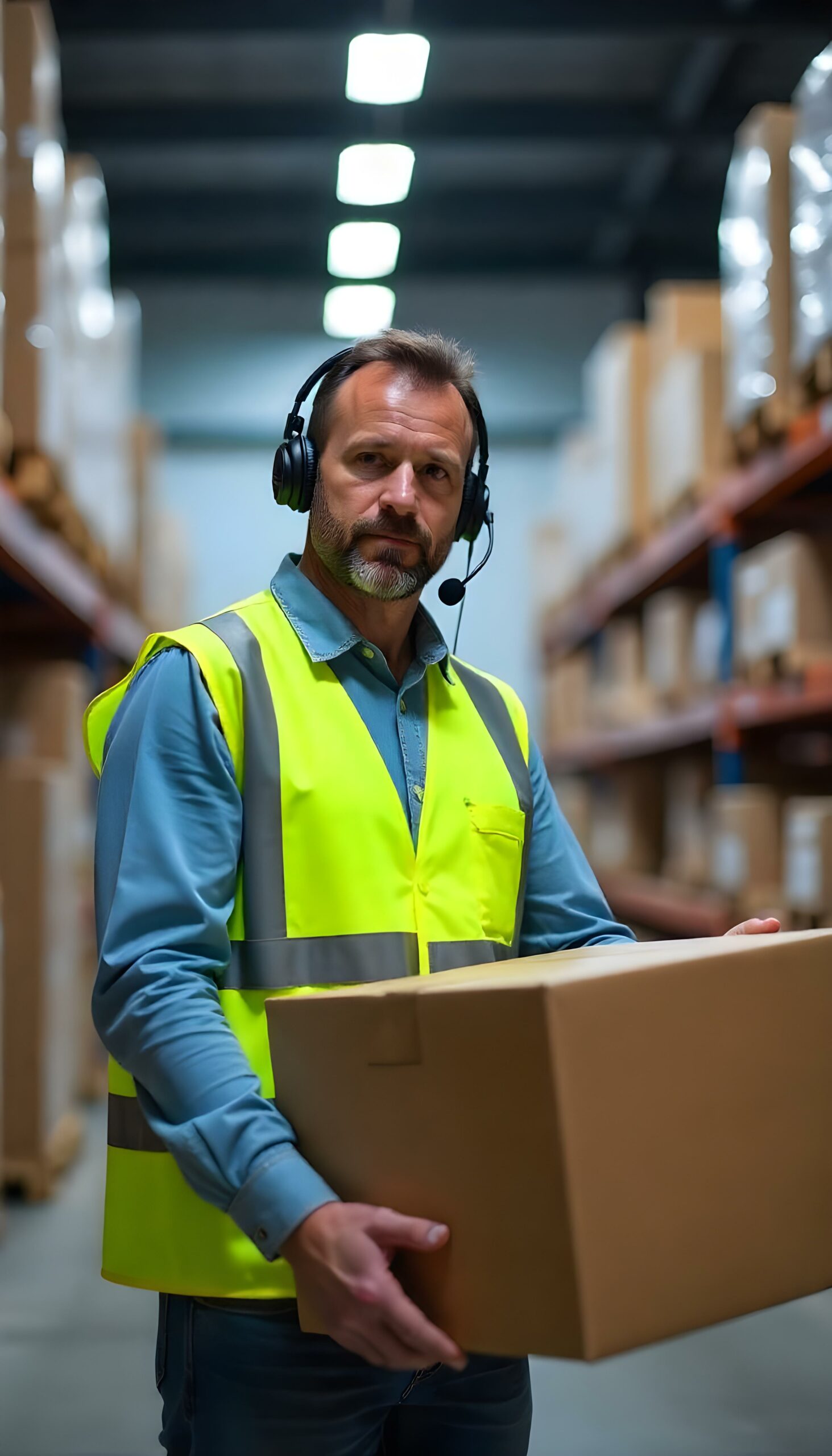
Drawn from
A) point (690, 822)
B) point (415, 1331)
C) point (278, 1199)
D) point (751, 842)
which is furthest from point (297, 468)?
point (690, 822)

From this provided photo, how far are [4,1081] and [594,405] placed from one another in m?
5.35

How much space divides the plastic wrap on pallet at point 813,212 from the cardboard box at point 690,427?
1.25 meters

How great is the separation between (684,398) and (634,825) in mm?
2752

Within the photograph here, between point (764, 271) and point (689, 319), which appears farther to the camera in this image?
point (689, 319)

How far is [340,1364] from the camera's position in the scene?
4.76 feet

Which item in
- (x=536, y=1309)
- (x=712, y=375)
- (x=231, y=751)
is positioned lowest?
(x=536, y=1309)

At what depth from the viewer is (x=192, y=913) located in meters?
1.41

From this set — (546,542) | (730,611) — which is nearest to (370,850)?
(730,611)

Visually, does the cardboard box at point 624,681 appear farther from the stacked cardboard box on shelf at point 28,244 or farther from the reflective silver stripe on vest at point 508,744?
the reflective silver stripe on vest at point 508,744

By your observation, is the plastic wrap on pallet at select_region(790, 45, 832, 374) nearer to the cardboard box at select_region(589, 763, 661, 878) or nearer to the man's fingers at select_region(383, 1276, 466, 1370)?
the man's fingers at select_region(383, 1276, 466, 1370)

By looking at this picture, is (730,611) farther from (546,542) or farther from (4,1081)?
(546,542)

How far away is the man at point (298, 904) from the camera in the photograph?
1304 mm

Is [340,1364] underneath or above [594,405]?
underneath

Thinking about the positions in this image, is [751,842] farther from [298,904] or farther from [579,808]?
[298,904]
